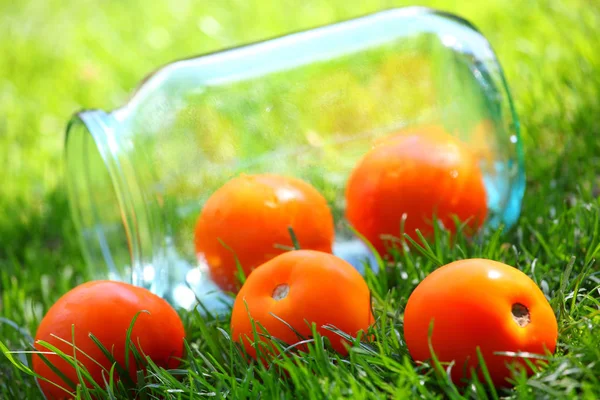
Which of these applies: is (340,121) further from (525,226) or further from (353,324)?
(353,324)

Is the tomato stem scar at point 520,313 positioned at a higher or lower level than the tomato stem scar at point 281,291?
lower

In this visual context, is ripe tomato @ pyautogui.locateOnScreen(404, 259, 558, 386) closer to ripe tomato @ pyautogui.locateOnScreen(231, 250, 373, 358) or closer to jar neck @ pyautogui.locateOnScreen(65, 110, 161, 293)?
ripe tomato @ pyautogui.locateOnScreen(231, 250, 373, 358)

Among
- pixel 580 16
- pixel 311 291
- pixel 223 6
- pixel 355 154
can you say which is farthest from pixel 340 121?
pixel 223 6

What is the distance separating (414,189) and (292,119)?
1.57ft

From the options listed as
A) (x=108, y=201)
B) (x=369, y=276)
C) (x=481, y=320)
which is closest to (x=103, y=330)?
(x=369, y=276)

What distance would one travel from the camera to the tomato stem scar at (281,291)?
1.29 m

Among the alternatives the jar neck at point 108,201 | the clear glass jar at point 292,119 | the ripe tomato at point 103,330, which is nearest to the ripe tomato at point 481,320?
the ripe tomato at point 103,330

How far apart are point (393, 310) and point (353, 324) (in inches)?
8.7

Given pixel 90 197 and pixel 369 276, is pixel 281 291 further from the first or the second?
pixel 90 197

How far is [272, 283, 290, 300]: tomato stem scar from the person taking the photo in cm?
129

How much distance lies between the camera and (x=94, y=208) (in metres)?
2.16

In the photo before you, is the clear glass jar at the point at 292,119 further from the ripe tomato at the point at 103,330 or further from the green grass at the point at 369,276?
the ripe tomato at the point at 103,330

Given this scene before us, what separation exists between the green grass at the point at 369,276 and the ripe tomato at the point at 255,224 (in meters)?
0.16

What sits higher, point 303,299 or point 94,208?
point 303,299
